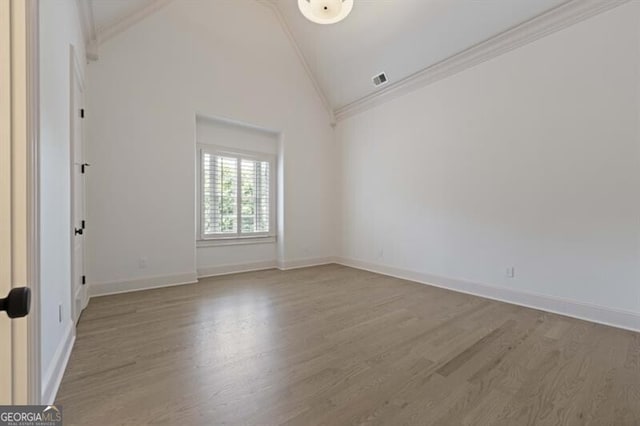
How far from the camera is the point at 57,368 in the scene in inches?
69.6

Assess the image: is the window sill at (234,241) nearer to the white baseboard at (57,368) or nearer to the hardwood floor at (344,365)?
the hardwood floor at (344,365)

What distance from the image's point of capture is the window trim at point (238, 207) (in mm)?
4621

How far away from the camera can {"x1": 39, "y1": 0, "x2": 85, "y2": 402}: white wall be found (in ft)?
5.15

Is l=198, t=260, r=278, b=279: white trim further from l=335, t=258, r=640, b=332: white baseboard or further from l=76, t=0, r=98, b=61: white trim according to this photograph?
l=76, t=0, r=98, b=61: white trim

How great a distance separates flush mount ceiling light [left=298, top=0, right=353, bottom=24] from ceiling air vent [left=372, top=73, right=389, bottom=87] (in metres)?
1.78

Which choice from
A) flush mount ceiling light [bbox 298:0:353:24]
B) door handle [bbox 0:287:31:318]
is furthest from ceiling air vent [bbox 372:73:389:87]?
door handle [bbox 0:287:31:318]

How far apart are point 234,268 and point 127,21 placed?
3.94 metres

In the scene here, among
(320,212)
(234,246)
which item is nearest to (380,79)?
(320,212)

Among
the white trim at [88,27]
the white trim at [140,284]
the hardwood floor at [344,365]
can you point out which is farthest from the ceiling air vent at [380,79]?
the white trim at [140,284]

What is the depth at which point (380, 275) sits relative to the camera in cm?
487

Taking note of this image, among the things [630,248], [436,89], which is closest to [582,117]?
[630,248]

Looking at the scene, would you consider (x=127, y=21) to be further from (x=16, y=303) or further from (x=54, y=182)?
(x=16, y=303)

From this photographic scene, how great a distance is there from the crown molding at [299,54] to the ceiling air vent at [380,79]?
1.30 m

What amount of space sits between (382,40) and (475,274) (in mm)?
3811
